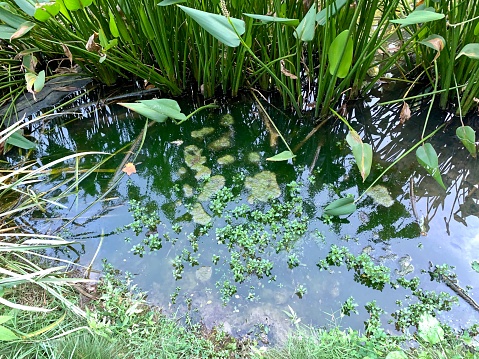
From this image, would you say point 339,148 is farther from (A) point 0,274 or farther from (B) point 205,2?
(A) point 0,274

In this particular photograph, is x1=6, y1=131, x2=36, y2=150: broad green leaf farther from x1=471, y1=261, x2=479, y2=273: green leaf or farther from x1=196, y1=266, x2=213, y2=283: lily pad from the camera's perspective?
x1=471, y1=261, x2=479, y2=273: green leaf

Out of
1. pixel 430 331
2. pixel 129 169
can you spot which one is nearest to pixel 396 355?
pixel 430 331

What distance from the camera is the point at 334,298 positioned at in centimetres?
135

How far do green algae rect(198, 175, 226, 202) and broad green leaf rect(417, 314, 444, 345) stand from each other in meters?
0.95

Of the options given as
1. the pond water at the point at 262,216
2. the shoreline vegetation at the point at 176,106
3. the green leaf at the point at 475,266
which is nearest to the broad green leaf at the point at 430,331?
the shoreline vegetation at the point at 176,106

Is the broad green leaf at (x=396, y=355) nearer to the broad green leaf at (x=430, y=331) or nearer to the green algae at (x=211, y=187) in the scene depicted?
the broad green leaf at (x=430, y=331)

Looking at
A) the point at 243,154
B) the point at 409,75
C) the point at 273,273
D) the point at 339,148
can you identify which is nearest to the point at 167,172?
the point at 243,154

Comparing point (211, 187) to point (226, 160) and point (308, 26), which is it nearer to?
point (226, 160)

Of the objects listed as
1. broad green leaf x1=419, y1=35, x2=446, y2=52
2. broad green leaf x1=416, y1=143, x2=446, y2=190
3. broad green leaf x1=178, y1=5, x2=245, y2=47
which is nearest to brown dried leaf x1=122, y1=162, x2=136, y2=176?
broad green leaf x1=178, y1=5, x2=245, y2=47

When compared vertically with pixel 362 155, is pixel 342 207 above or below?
below

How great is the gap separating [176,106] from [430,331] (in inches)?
46.3

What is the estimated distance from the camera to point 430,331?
1121mm

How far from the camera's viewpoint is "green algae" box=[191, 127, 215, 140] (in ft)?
6.66

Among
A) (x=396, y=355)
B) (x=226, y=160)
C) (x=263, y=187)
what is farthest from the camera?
(x=226, y=160)
